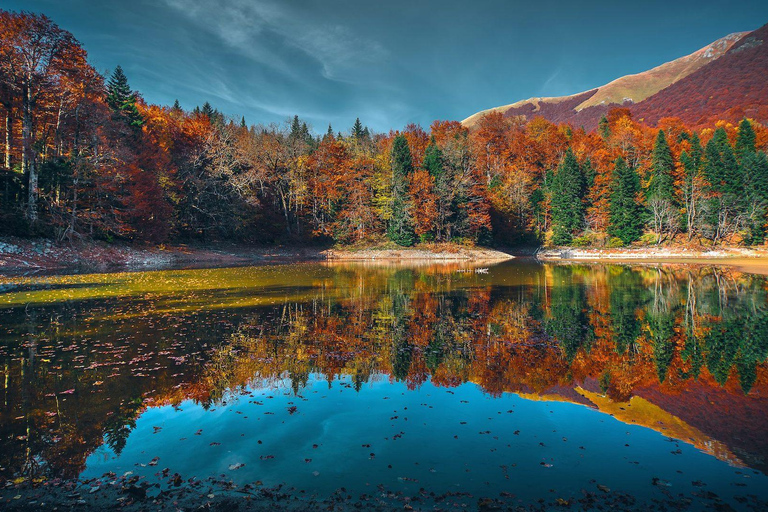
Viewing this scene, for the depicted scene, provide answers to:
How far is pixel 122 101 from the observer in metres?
54.5

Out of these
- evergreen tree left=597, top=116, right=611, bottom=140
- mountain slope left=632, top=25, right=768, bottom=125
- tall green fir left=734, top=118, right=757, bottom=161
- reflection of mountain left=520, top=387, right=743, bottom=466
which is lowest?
reflection of mountain left=520, top=387, right=743, bottom=466

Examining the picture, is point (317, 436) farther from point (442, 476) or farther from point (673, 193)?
point (673, 193)

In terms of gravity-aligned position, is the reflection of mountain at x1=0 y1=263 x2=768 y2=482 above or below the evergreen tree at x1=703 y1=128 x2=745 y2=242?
below

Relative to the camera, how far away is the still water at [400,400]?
511 cm

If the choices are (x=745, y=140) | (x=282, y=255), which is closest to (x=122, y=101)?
(x=282, y=255)

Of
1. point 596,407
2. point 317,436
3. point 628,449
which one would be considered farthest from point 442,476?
point 596,407

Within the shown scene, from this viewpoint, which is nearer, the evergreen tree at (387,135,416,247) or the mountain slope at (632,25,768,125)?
the evergreen tree at (387,135,416,247)

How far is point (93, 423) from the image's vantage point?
6.41 meters

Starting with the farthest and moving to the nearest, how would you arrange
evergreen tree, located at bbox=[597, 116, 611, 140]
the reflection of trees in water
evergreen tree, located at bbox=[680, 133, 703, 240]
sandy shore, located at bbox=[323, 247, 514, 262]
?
1. evergreen tree, located at bbox=[597, 116, 611, 140]
2. evergreen tree, located at bbox=[680, 133, 703, 240]
3. sandy shore, located at bbox=[323, 247, 514, 262]
4. the reflection of trees in water

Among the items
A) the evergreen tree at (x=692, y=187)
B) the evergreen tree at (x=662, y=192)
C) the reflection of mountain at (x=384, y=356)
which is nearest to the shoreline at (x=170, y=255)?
the reflection of mountain at (x=384, y=356)

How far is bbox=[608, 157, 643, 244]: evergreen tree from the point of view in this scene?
62.4 m

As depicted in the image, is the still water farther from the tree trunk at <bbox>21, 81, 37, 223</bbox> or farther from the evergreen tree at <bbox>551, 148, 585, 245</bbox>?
the evergreen tree at <bbox>551, 148, 585, 245</bbox>

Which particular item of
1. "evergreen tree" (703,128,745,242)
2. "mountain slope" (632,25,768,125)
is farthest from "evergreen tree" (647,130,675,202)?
"mountain slope" (632,25,768,125)

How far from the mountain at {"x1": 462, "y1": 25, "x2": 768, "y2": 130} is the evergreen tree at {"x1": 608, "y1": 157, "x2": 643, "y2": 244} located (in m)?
57.0
